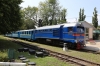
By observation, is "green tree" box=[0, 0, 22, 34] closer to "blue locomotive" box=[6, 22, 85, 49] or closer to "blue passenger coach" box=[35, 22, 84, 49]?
"blue locomotive" box=[6, 22, 85, 49]

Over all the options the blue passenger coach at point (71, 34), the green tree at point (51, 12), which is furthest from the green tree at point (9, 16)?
Result: the green tree at point (51, 12)

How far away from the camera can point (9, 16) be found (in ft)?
73.4

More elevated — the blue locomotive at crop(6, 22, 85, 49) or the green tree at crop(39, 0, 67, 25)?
the green tree at crop(39, 0, 67, 25)

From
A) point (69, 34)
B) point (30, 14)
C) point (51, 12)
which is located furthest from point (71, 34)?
point (30, 14)

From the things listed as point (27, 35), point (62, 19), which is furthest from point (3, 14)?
point (62, 19)

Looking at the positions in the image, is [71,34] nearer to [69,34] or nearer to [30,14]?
[69,34]

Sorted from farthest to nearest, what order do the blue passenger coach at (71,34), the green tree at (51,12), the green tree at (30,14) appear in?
the green tree at (30,14), the green tree at (51,12), the blue passenger coach at (71,34)

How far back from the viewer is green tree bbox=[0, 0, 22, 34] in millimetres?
21288

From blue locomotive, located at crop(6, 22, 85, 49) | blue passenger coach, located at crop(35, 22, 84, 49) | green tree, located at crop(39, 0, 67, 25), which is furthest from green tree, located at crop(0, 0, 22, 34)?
green tree, located at crop(39, 0, 67, 25)

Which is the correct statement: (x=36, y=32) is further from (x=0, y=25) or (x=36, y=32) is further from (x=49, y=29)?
(x=0, y=25)

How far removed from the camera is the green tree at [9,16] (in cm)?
2129

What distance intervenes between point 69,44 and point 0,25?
9115mm

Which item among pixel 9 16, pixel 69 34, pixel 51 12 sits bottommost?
pixel 69 34

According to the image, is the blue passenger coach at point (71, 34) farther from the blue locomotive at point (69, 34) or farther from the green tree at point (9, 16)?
the green tree at point (9, 16)
